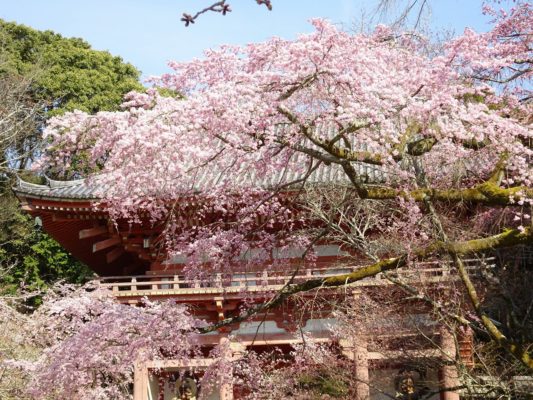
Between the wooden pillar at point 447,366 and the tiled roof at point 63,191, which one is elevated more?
the tiled roof at point 63,191

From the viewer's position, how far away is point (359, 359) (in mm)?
10570

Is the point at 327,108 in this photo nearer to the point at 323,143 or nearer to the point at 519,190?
the point at 323,143

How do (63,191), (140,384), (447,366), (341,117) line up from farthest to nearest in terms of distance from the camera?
(63,191), (140,384), (447,366), (341,117)

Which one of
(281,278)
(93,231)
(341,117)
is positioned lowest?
(281,278)

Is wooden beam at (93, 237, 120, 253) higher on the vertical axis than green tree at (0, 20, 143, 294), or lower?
lower

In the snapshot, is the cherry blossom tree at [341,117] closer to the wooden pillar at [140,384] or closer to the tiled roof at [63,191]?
the wooden pillar at [140,384]

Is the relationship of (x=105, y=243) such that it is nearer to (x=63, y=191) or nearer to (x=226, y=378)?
(x=63, y=191)

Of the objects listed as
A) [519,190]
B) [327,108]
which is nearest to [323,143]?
[327,108]

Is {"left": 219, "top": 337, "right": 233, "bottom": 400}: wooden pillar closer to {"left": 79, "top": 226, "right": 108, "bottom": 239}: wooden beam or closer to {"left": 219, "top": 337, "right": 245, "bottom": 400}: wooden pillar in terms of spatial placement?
{"left": 219, "top": 337, "right": 245, "bottom": 400}: wooden pillar

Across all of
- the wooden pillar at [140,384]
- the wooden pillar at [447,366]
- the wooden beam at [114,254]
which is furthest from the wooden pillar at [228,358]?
the wooden beam at [114,254]

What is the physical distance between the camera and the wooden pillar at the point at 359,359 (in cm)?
1002

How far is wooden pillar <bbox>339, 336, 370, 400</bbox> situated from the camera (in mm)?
10016

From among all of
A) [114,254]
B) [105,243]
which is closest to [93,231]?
[105,243]

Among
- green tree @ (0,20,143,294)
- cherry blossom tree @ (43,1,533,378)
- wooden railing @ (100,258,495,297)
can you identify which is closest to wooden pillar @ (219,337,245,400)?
wooden railing @ (100,258,495,297)
